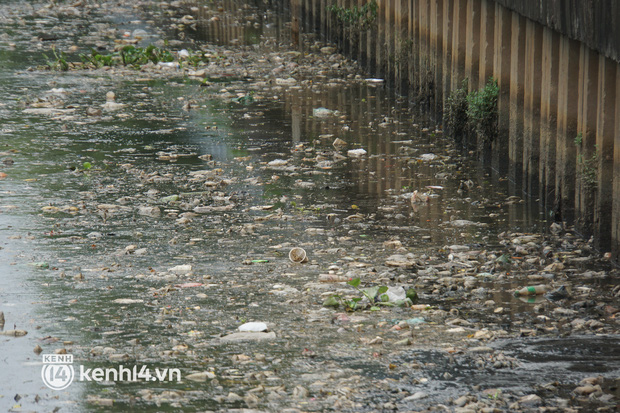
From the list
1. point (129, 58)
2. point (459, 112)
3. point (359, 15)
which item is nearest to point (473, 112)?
point (459, 112)

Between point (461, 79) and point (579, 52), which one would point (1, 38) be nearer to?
point (461, 79)

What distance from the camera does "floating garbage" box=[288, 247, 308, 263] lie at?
7242 millimetres

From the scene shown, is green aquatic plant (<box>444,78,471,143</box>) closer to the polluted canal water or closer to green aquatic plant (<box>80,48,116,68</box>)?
the polluted canal water

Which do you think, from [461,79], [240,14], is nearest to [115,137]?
[461,79]

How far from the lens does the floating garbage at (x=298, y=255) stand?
7.24 m

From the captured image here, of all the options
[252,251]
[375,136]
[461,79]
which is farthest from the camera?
[375,136]

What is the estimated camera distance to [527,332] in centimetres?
583

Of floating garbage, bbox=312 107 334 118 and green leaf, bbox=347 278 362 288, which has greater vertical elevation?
floating garbage, bbox=312 107 334 118

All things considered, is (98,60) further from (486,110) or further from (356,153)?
(486,110)

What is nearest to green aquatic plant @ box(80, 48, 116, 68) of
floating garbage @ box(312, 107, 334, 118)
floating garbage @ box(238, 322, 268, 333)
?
floating garbage @ box(312, 107, 334, 118)

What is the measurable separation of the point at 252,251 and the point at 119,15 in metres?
15.5

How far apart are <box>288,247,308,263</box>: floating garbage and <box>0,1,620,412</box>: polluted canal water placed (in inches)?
0.7

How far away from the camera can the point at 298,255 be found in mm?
7273

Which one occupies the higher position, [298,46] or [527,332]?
[298,46]
